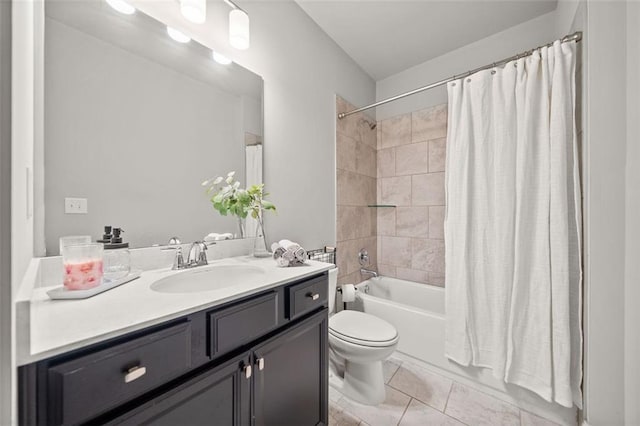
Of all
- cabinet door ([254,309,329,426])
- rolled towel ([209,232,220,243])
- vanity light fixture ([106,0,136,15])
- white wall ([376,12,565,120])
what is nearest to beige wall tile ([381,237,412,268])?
white wall ([376,12,565,120])

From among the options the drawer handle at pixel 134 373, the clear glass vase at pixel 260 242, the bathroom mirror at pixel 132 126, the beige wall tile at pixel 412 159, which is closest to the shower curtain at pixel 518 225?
the beige wall tile at pixel 412 159

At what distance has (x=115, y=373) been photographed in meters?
0.55

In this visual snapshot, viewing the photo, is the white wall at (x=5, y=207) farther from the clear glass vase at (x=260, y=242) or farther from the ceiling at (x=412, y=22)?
the ceiling at (x=412, y=22)

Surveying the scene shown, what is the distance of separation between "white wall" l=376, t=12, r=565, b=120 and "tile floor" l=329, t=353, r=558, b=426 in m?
2.30

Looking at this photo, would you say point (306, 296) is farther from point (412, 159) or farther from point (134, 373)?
point (412, 159)

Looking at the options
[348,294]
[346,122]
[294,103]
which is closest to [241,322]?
[348,294]

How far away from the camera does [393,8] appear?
180 centimetres

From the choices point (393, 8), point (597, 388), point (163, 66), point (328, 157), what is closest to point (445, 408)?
point (597, 388)

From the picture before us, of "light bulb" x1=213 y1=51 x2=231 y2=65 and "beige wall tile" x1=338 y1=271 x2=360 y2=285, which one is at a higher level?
"light bulb" x1=213 y1=51 x2=231 y2=65

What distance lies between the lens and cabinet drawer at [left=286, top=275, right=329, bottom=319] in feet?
3.24

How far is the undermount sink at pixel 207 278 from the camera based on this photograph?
97cm

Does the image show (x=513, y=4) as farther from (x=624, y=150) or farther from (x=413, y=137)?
(x=624, y=150)

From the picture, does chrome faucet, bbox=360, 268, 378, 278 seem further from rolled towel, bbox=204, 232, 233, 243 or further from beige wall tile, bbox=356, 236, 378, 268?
rolled towel, bbox=204, 232, 233, 243

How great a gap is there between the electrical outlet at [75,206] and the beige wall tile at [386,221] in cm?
235
